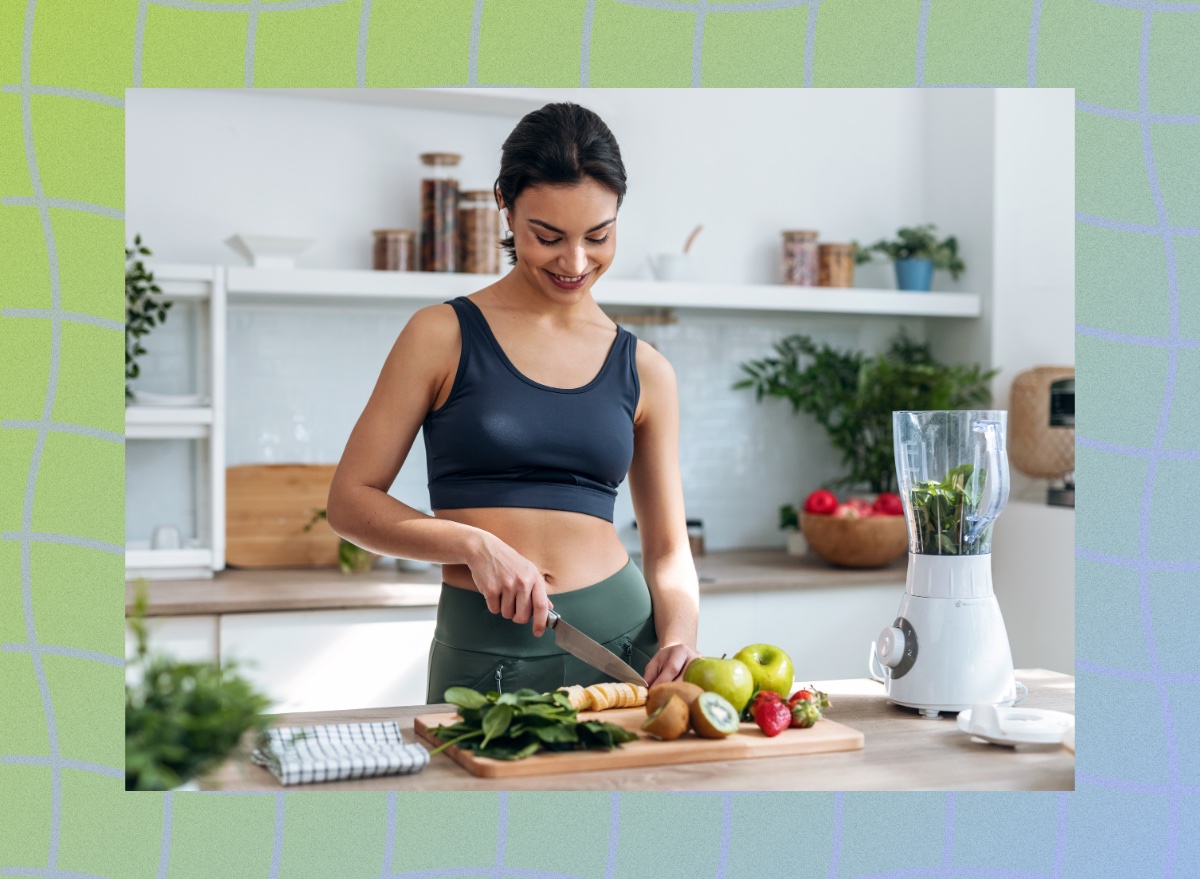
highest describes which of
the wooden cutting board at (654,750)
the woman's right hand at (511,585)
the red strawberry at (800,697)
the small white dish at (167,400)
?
the small white dish at (167,400)

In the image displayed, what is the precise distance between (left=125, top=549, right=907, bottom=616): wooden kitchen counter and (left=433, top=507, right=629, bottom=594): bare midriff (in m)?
1.05

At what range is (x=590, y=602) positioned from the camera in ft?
4.66

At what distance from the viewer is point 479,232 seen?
9.16ft

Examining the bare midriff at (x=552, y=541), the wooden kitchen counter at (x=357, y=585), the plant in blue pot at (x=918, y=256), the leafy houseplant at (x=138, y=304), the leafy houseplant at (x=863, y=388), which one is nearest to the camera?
the bare midriff at (x=552, y=541)

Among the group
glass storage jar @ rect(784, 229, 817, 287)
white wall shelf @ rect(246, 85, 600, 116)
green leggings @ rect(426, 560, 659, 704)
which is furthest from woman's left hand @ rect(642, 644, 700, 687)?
glass storage jar @ rect(784, 229, 817, 287)

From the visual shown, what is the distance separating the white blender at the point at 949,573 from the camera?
4.17 ft

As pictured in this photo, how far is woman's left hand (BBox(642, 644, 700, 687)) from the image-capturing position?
1.25 metres

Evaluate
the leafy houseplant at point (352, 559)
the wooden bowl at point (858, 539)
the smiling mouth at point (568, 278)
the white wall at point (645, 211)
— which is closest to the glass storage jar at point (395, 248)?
the white wall at point (645, 211)

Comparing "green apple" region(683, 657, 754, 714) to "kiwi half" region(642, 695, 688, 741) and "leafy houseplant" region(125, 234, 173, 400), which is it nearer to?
"kiwi half" region(642, 695, 688, 741)

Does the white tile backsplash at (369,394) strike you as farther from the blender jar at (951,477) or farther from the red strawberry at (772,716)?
the red strawberry at (772,716)

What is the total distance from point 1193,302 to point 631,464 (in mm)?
675

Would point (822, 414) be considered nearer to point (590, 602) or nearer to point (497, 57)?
point (590, 602)

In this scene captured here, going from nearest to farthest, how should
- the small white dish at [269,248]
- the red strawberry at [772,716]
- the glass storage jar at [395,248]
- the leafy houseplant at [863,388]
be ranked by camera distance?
the red strawberry at [772,716] → the small white dish at [269,248] → the glass storage jar at [395,248] → the leafy houseplant at [863,388]

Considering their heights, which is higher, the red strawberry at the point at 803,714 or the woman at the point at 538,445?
the woman at the point at 538,445
